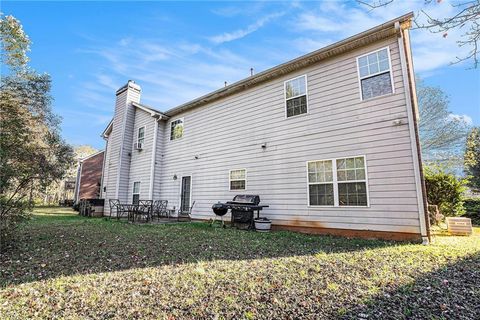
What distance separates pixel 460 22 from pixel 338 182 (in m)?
5.10

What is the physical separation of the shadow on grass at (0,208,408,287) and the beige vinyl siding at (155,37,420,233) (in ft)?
3.11

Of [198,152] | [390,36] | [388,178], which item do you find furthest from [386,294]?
[198,152]

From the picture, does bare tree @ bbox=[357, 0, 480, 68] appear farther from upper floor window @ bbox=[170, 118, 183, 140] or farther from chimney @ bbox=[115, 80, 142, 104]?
chimney @ bbox=[115, 80, 142, 104]

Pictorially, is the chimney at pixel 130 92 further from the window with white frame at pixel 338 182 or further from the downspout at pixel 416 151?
the downspout at pixel 416 151

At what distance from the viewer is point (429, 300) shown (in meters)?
2.73

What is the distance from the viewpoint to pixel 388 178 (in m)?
6.27

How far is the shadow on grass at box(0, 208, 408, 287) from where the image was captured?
4.06 metres

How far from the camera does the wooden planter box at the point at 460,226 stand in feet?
24.6

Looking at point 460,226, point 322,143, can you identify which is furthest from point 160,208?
point 460,226

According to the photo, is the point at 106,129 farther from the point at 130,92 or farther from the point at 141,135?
the point at 141,135

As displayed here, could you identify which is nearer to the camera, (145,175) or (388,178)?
(388,178)

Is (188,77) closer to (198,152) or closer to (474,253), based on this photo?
(198,152)

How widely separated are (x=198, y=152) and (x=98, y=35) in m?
6.63

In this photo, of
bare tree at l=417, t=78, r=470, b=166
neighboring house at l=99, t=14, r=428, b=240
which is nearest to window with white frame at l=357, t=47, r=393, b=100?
neighboring house at l=99, t=14, r=428, b=240
